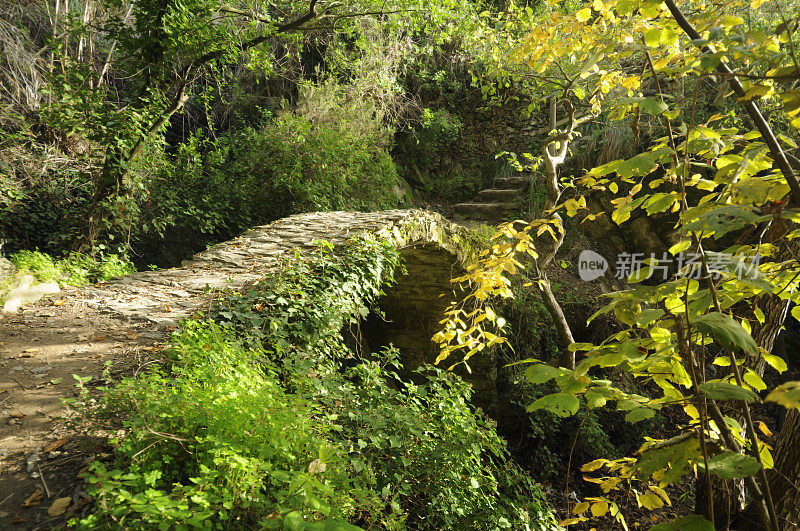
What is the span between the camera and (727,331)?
83cm

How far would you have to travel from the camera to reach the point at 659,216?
751 centimetres

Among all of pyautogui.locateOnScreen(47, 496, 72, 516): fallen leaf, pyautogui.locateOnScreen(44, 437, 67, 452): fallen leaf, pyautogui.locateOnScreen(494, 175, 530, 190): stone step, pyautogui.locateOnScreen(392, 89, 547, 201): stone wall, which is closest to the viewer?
pyautogui.locateOnScreen(47, 496, 72, 516): fallen leaf

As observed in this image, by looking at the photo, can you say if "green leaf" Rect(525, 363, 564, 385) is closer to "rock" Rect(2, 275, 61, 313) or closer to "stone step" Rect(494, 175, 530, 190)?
"rock" Rect(2, 275, 61, 313)

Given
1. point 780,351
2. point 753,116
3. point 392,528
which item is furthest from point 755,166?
point 780,351

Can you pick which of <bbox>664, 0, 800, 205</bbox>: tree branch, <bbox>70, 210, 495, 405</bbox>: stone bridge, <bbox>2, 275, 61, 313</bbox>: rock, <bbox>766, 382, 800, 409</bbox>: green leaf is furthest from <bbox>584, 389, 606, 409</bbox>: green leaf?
<bbox>2, 275, 61, 313</bbox>: rock

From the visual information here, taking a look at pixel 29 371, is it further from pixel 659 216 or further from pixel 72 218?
pixel 659 216

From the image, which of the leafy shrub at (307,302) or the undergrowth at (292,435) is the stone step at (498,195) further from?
the leafy shrub at (307,302)

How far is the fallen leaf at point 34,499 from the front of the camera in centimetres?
159

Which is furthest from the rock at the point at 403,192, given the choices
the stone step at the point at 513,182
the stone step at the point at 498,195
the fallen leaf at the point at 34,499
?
the fallen leaf at the point at 34,499

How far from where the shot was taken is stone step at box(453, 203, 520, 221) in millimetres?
8836

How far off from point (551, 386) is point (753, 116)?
19.5ft

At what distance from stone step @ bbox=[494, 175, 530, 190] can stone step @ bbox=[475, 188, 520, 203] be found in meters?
0.17

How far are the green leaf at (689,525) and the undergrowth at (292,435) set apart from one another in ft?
2.36

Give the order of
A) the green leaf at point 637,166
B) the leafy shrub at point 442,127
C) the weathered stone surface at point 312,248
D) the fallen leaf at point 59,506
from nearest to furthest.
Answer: the green leaf at point 637,166
the fallen leaf at point 59,506
the weathered stone surface at point 312,248
the leafy shrub at point 442,127
